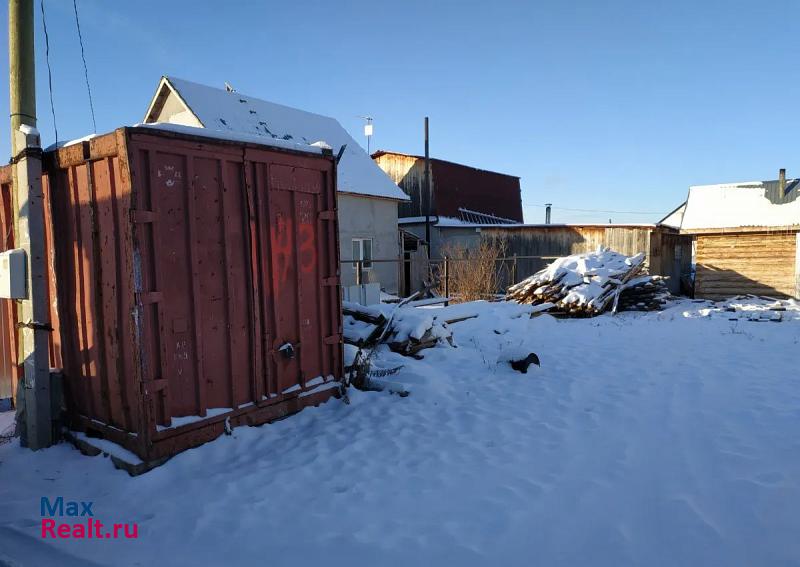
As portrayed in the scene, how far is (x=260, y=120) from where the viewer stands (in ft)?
56.9

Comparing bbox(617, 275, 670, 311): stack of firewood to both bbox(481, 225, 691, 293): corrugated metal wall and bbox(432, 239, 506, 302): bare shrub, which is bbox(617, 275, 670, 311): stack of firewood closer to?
bbox(432, 239, 506, 302): bare shrub

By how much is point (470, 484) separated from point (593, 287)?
417 inches

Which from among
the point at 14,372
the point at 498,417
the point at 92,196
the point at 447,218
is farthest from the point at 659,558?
the point at 447,218

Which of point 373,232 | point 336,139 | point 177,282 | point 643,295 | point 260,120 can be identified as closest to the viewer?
point 177,282

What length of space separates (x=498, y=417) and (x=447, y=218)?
828 inches

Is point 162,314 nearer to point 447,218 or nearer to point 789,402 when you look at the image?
point 789,402

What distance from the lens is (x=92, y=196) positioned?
13.6ft

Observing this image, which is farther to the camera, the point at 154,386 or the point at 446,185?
the point at 446,185

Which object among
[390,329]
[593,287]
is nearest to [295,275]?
[390,329]

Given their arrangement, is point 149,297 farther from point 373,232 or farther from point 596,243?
point 596,243

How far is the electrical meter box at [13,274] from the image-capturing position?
4305 millimetres

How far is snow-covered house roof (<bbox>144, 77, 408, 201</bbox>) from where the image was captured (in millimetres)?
15992

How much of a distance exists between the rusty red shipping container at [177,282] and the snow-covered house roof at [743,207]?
743 inches

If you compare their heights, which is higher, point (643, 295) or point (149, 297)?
point (149, 297)
